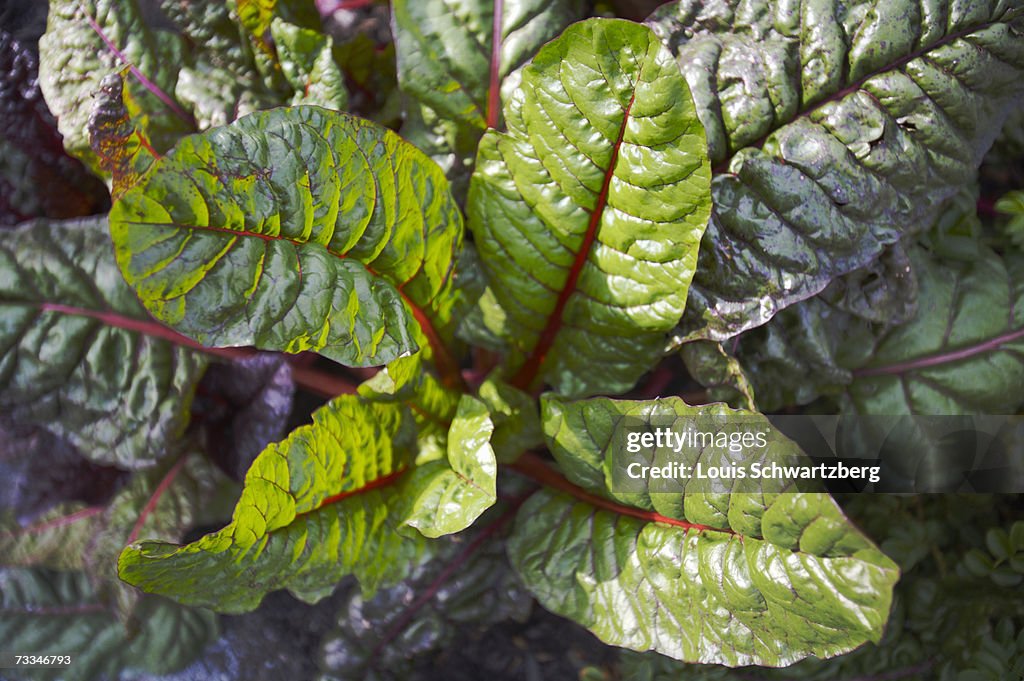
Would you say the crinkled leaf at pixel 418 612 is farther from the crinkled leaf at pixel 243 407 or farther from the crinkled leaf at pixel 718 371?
the crinkled leaf at pixel 718 371

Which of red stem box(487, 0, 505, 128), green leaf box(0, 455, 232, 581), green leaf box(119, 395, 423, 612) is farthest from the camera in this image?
green leaf box(0, 455, 232, 581)

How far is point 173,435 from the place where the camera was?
1299mm

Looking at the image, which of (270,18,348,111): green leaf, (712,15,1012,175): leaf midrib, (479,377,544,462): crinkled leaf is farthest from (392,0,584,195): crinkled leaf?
(479,377,544,462): crinkled leaf

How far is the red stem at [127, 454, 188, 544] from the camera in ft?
4.46

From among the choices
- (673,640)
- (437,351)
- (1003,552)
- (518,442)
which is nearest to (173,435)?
(437,351)

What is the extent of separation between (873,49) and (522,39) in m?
0.52

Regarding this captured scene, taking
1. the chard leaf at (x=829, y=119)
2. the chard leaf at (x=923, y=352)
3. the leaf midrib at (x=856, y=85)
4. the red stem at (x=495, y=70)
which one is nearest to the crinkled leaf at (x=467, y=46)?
the red stem at (x=495, y=70)

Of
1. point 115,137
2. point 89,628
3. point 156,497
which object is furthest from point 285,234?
point 89,628

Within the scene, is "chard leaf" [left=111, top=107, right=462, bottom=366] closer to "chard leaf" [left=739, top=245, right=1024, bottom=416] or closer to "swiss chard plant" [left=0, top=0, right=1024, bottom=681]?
"swiss chard plant" [left=0, top=0, right=1024, bottom=681]

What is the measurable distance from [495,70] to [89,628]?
126 centimetres

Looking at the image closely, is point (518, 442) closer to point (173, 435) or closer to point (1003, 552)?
point (173, 435)

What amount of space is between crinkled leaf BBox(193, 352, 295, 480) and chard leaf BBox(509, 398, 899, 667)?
45 centimetres

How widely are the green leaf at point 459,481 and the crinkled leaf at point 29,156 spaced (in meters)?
0.86

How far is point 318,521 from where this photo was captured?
1.05m
